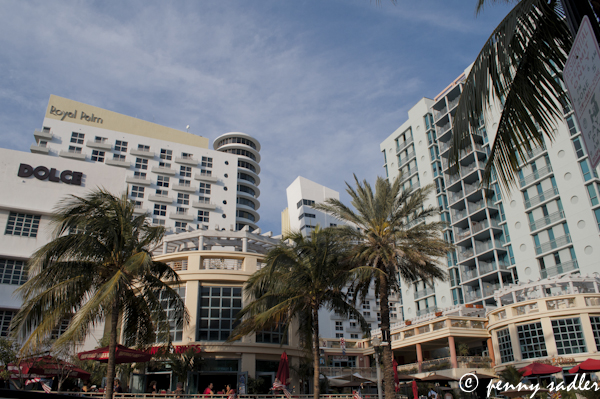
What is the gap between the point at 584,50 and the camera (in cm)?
299

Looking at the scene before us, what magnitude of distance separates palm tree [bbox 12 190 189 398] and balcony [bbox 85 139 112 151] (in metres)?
53.6

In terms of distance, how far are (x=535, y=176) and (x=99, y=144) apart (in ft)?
189

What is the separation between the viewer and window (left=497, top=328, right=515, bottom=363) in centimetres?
3362

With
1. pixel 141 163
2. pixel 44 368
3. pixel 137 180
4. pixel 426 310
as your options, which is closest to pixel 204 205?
pixel 137 180

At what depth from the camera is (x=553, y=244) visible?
44.4 metres

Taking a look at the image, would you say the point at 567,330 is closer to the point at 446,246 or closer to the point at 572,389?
the point at 572,389

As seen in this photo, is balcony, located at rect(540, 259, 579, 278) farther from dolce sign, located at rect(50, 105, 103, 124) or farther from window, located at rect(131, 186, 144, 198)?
dolce sign, located at rect(50, 105, 103, 124)

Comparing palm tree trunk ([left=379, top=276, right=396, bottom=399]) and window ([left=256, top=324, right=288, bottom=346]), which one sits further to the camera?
window ([left=256, top=324, right=288, bottom=346])

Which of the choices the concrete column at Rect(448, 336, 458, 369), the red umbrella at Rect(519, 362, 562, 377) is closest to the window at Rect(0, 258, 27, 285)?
the concrete column at Rect(448, 336, 458, 369)

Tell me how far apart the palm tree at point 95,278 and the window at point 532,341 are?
24.3 m

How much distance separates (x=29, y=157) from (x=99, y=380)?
2379cm

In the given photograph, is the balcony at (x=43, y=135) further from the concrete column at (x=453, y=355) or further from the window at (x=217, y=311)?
the concrete column at (x=453, y=355)

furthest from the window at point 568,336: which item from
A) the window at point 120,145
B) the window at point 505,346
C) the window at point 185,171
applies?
the window at point 120,145

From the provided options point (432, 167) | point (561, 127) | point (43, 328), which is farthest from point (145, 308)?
point (432, 167)
